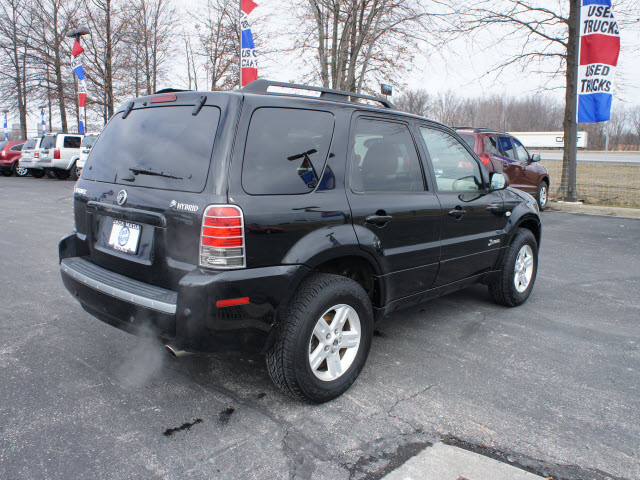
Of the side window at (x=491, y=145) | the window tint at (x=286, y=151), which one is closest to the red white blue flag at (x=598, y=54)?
the side window at (x=491, y=145)

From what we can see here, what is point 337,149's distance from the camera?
3.12 m

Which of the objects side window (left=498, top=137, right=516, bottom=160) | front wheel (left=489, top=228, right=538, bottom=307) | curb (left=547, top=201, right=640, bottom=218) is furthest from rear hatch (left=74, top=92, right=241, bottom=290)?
curb (left=547, top=201, right=640, bottom=218)

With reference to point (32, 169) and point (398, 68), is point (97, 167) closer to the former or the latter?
point (398, 68)

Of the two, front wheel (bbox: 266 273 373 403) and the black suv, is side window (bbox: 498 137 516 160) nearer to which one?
the black suv

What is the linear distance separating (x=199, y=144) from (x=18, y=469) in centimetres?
180

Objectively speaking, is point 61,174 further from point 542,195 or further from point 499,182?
point 499,182

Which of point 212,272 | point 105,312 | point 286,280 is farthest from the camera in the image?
point 105,312

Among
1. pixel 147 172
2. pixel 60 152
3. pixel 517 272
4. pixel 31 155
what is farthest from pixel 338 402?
pixel 31 155

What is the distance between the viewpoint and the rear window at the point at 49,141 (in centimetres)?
2069

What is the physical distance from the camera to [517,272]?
4.84 m

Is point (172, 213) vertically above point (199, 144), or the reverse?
point (199, 144)

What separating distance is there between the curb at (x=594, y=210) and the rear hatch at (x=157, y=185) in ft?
38.2

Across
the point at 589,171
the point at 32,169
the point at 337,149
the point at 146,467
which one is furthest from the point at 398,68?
the point at 146,467

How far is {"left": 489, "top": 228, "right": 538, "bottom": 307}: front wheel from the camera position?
15.4ft
